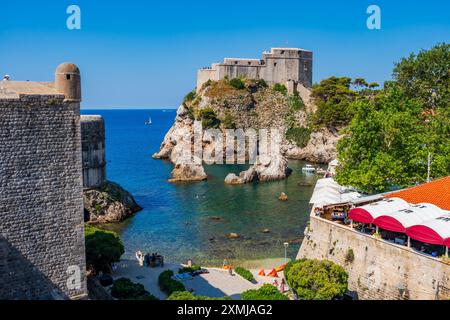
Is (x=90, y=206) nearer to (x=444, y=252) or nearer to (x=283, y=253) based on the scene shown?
(x=283, y=253)

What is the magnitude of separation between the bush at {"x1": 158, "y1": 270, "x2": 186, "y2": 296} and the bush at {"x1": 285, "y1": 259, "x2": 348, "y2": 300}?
17.1ft

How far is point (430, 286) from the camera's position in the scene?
17141 millimetres

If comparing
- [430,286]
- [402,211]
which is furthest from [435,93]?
[430,286]

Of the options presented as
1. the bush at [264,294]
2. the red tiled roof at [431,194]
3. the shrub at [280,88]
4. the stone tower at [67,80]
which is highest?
the shrub at [280,88]

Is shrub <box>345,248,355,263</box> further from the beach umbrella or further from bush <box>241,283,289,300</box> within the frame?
the beach umbrella

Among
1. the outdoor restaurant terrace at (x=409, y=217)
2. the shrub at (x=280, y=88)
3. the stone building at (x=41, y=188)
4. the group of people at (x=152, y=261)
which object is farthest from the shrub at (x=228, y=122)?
the stone building at (x=41, y=188)

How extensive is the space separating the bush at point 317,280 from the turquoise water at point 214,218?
1050 centimetres

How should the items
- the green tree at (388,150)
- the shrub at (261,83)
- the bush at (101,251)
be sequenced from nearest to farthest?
the bush at (101,251) → the green tree at (388,150) → the shrub at (261,83)

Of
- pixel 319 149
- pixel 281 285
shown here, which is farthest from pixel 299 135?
pixel 281 285

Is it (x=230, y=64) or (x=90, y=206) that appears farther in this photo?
(x=230, y=64)

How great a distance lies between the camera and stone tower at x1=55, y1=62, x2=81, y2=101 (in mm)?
13422

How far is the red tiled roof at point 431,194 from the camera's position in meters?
20.7

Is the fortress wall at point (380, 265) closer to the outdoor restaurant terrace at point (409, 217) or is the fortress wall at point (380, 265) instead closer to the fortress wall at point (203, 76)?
the outdoor restaurant terrace at point (409, 217)
